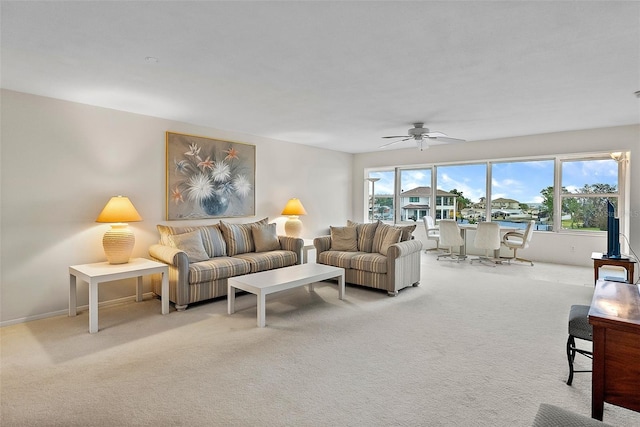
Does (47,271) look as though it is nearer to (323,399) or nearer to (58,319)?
(58,319)

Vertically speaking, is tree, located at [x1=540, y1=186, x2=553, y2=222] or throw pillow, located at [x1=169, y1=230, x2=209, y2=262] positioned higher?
tree, located at [x1=540, y1=186, x2=553, y2=222]

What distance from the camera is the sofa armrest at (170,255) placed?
3.88 meters

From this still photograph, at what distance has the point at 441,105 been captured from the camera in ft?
14.0

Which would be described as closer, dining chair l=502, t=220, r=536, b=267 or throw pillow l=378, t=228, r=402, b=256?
throw pillow l=378, t=228, r=402, b=256

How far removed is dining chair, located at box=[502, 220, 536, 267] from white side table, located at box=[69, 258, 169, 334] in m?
5.89

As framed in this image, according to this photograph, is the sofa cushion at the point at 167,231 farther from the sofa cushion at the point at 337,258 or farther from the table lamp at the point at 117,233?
the sofa cushion at the point at 337,258

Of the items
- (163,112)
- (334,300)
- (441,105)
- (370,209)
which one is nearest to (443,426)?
(334,300)

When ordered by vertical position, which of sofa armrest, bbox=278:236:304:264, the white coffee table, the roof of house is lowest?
the white coffee table

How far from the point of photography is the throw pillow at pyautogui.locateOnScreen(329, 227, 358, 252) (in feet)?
17.2

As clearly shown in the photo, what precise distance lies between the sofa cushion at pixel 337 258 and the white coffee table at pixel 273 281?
586 mm

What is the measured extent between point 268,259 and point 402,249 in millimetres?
1823

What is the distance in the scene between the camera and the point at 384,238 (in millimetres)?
4965

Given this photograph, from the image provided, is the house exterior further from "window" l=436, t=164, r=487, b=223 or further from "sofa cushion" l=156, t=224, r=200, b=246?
"sofa cushion" l=156, t=224, r=200, b=246

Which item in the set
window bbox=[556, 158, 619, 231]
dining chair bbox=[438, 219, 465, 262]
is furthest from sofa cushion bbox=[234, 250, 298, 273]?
window bbox=[556, 158, 619, 231]
